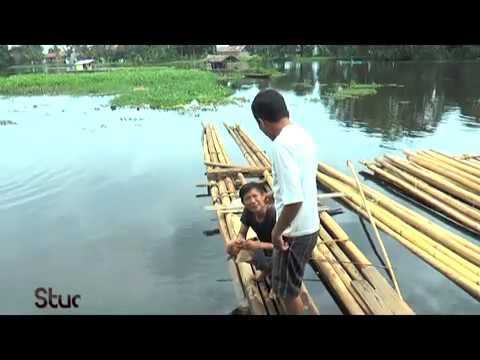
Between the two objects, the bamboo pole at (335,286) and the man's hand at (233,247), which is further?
the bamboo pole at (335,286)

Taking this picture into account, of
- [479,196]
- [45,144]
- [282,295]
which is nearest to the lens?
[282,295]

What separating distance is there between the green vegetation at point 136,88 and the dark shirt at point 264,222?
1332cm

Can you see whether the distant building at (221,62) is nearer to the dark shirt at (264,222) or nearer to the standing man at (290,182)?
the dark shirt at (264,222)

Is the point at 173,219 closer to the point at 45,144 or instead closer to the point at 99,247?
the point at 99,247

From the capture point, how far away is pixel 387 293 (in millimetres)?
3576

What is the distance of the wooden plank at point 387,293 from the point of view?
3.32 metres

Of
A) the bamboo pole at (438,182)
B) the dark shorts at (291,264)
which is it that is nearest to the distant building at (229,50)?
the bamboo pole at (438,182)

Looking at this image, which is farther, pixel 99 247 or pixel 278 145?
pixel 99 247

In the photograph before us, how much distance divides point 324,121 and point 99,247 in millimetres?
8771

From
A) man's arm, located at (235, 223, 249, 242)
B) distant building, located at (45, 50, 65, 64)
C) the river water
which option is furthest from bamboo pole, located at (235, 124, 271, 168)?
distant building, located at (45, 50, 65, 64)

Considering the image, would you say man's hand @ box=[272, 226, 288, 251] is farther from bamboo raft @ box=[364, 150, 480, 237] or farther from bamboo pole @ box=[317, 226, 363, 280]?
bamboo raft @ box=[364, 150, 480, 237]
